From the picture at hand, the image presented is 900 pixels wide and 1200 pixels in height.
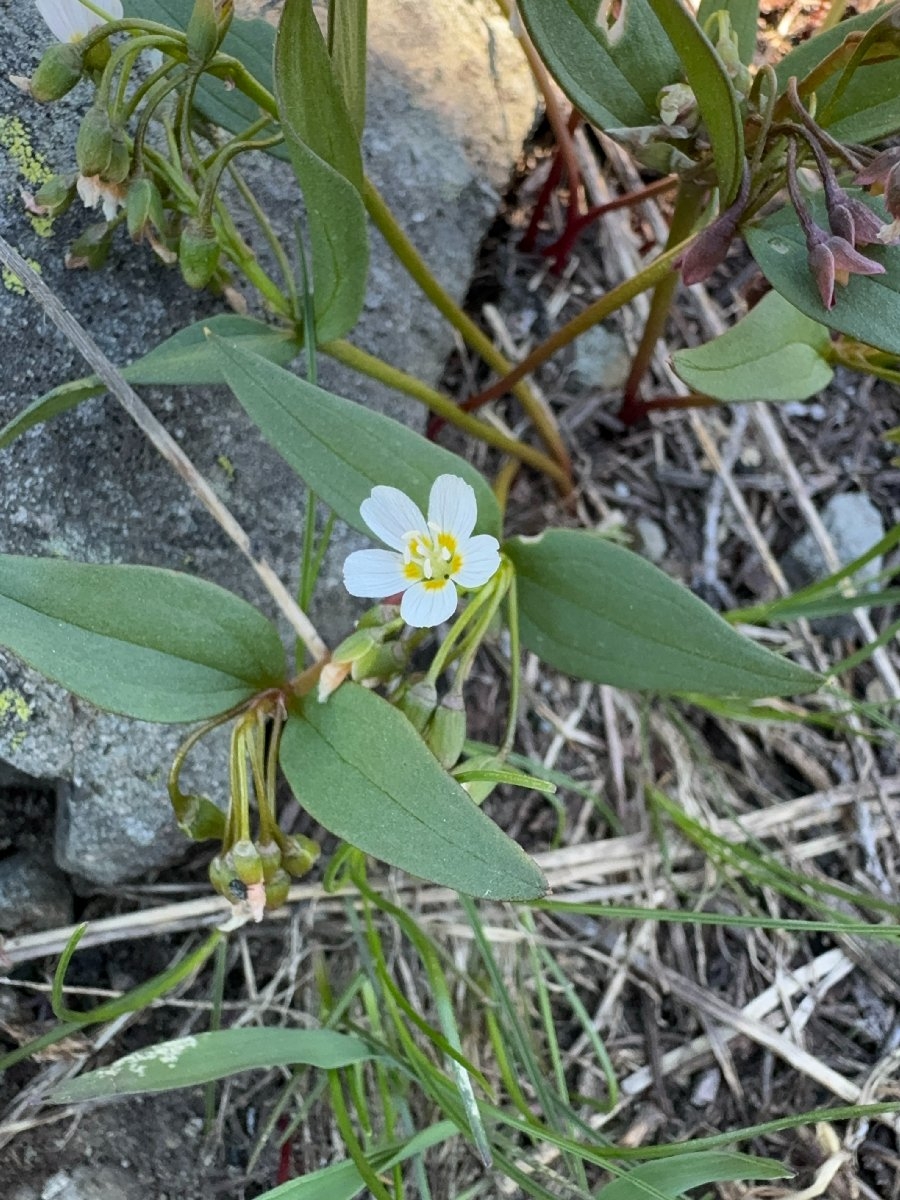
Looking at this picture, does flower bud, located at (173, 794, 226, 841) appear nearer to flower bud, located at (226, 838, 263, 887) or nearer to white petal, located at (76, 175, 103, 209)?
flower bud, located at (226, 838, 263, 887)

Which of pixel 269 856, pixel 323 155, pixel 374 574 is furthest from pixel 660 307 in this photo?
pixel 269 856

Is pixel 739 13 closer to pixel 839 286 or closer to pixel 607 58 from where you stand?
pixel 607 58

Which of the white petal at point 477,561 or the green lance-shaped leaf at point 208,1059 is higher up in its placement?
the white petal at point 477,561

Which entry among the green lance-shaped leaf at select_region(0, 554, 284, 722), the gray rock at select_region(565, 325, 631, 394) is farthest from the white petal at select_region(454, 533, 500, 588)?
the gray rock at select_region(565, 325, 631, 394)

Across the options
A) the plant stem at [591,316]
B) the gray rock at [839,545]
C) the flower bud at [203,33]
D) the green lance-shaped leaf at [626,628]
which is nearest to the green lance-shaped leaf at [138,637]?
the green lance-shaped leaf at [626,628]

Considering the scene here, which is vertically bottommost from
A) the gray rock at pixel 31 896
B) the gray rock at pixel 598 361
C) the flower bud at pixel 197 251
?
the gray rock at pixel 31 896

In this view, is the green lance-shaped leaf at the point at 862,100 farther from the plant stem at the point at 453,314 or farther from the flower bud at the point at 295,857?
the flower bud at the point at 295,857
